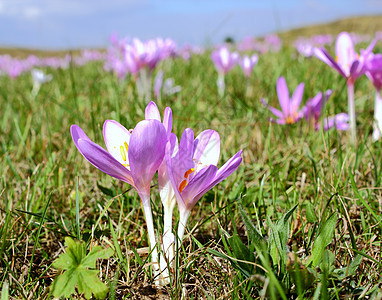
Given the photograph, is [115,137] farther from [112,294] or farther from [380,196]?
[380,196]

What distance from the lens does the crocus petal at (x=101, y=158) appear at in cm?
94

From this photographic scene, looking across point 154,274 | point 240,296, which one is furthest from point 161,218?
point 240,296

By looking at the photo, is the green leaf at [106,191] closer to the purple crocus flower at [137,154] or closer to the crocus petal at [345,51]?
the purple crocus flower at [137,154]

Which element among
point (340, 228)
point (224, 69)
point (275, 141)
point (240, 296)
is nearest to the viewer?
point (240, 296)

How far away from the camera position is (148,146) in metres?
0.93

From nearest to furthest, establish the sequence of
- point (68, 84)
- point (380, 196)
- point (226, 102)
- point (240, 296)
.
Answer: point (240, 296), point (380, 196), point (226, 102), point (68, 84)

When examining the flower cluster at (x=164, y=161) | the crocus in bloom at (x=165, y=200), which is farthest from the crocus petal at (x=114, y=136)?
the crocus in bloom at (x=165, y=200)

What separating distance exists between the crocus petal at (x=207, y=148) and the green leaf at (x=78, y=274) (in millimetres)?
360

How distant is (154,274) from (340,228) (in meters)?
0.69

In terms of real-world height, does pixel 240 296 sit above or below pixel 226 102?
below

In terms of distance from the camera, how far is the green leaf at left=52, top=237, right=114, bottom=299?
3.18 feet

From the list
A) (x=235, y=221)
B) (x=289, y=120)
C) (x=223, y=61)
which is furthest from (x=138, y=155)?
(x=223, y=61)

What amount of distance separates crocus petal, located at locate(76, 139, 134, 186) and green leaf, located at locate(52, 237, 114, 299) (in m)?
0.21

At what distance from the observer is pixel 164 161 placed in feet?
3.43
